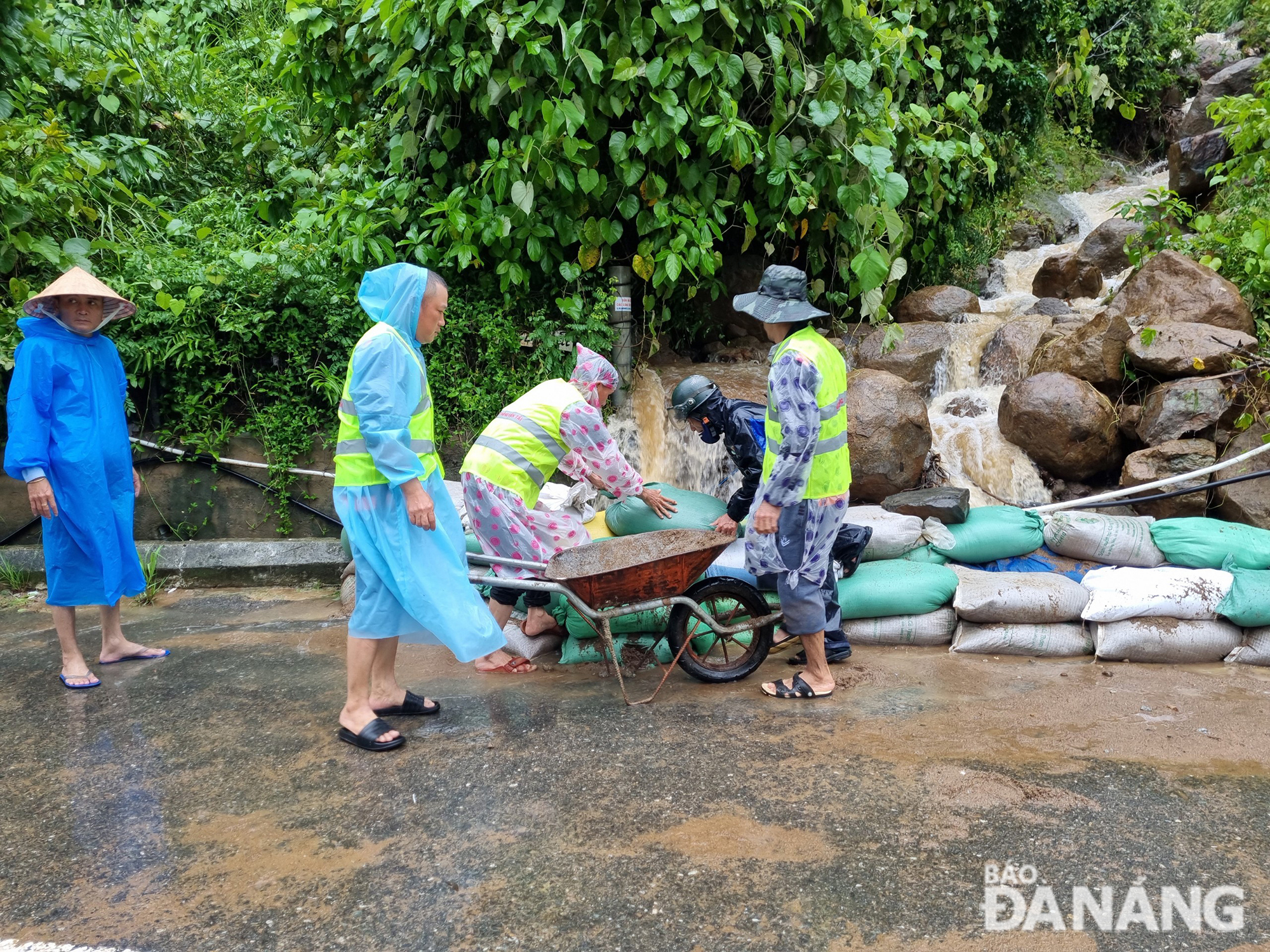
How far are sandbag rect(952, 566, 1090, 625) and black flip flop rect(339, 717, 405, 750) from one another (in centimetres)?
266

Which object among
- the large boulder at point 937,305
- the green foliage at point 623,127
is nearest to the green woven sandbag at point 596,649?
the green foliage at point 623,127

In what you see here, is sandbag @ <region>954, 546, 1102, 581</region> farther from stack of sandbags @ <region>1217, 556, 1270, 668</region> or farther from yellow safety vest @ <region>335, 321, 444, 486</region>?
yellow safety vest @ <region>335, 321, 444, 486</region>

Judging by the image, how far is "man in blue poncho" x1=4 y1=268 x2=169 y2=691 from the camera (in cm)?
412

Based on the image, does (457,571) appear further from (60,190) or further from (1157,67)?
(1157,67)

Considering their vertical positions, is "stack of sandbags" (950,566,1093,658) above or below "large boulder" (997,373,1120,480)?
below

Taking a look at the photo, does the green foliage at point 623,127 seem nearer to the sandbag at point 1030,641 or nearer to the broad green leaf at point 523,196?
the broad green leaf at point 523,196

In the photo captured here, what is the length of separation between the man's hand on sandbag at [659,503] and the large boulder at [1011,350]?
13.8 feet

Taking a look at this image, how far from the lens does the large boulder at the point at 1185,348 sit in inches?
237

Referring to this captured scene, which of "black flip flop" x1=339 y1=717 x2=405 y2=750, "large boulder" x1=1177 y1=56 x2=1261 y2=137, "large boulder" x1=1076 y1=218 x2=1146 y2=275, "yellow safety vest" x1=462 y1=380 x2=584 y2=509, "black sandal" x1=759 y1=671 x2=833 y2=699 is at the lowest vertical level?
"black flip flop" x1=339 y1=717 x2=405 y2=750

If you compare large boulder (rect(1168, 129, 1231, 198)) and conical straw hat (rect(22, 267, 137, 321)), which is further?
large boulder (rect(1168, 129, 1231, 198))

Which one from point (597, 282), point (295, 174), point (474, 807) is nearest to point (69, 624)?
point (474, 807)

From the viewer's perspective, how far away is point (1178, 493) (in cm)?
537

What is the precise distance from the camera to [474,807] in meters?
3.04

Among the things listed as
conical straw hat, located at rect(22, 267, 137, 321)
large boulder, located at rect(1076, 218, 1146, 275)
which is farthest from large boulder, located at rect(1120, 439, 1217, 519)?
conical straw hat, located at rect(22, 267, 137, 321)
